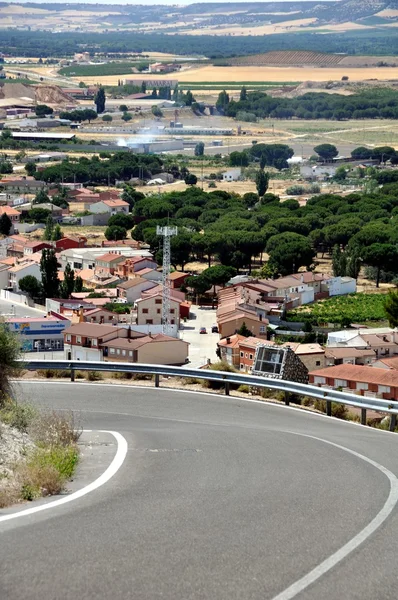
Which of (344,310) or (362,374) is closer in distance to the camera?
(362,374)

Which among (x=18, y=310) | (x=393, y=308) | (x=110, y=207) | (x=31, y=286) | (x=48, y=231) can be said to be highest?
(x=393, y=308)

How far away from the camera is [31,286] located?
3241 centimetres

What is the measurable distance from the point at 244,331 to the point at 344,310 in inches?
204

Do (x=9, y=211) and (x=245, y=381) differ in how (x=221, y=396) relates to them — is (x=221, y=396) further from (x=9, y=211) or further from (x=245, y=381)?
(x=9, y=211)

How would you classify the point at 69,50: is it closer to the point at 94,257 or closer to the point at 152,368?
the point at 94,257

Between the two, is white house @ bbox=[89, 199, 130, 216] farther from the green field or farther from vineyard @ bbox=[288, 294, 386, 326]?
the green field

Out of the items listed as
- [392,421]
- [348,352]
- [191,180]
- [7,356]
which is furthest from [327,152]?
[7,356]

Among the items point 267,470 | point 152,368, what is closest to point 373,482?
point 267,470

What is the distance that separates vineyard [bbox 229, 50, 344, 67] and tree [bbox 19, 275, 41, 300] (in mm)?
129643

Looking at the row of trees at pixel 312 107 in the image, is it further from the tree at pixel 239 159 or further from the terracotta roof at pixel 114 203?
the terracotta roof at pixel 114 203

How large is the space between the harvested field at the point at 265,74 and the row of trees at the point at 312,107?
23539 millimetres

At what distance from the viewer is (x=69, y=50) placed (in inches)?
7805

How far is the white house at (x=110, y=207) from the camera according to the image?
2013 inches

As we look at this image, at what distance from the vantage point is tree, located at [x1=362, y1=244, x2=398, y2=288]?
37.0m
